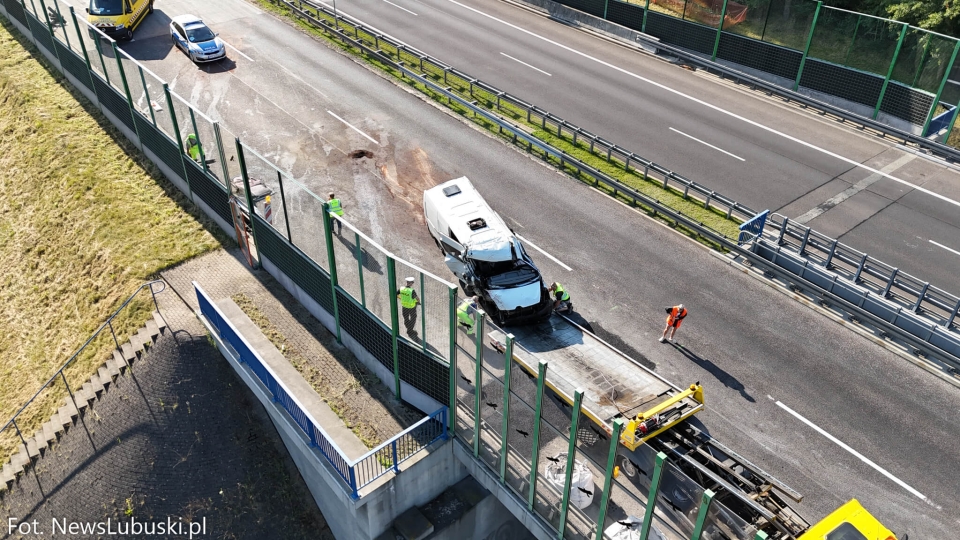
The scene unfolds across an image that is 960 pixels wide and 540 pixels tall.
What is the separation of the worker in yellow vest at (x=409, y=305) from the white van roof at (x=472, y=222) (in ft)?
12.2

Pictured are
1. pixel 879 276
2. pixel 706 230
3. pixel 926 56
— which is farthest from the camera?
pixel 926 56

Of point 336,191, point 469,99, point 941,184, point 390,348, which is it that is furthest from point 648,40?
point 390,348

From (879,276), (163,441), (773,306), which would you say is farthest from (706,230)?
(163,441)

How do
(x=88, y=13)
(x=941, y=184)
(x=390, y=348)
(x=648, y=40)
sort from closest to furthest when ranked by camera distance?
(x=390, y=348) < (x=941, y=184) < (x=88, y=13) < (x=648, y=40)

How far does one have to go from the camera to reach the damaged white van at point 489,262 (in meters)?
16.9

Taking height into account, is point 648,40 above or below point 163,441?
above

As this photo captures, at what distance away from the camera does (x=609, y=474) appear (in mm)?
10461

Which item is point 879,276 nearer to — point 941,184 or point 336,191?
point 941,184

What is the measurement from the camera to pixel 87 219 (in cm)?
2288

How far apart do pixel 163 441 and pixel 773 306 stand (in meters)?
16.0

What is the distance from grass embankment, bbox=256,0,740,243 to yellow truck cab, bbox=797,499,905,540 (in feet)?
38.8

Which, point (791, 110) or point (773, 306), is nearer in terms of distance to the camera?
point (773, 306)

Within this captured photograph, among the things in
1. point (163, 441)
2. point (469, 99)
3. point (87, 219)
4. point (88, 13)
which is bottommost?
point (163, 441)

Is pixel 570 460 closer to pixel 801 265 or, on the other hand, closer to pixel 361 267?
pixel 361 267
